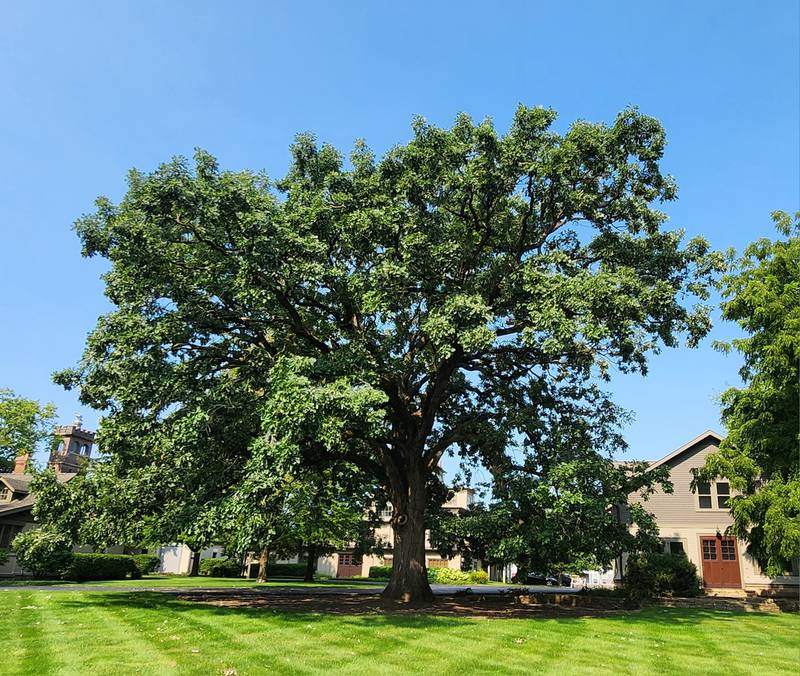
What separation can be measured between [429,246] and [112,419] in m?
10.8

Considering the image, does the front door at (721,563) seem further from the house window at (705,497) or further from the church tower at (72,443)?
the church tower at (72,443)

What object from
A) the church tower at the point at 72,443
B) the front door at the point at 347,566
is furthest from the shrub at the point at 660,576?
the church tower at the point at 72,443

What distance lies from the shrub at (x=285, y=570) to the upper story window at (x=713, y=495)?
3348 cm

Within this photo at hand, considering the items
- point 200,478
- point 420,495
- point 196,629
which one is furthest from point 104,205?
point 420,495

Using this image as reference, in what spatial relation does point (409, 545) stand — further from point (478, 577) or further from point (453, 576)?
point (478, 577)

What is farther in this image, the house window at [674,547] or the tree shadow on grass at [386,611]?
the house window at [674,547]

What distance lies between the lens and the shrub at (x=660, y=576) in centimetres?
2656

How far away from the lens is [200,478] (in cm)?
1747

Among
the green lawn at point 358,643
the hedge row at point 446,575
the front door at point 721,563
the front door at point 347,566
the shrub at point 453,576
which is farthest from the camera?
the front door at point 347,566

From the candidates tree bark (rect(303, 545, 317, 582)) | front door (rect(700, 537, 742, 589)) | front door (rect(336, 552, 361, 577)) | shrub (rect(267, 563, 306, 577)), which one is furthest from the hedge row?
front door (rect(700, 537, 742, 589))

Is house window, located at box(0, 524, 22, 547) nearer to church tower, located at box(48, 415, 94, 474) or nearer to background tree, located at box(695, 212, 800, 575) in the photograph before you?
background tree, located at box(695, 212, 800, 575)

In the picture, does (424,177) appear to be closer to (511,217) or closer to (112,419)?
(511,217)

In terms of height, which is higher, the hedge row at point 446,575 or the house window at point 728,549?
the house window at point 728,549

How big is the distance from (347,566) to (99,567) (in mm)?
30302
